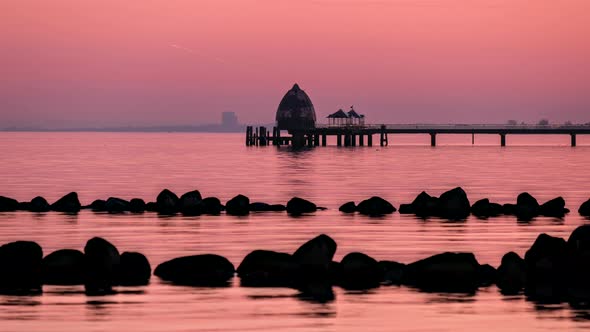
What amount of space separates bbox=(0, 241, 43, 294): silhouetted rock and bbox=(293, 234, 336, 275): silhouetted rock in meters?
7.15

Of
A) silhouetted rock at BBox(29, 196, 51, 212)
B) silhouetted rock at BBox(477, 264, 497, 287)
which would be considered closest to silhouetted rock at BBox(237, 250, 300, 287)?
silhouetted rock at BBox(477, 264, 497, 287)

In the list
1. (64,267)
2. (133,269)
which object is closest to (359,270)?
(133,269)

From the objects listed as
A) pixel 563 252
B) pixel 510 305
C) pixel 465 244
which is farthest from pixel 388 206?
pixel 510 305

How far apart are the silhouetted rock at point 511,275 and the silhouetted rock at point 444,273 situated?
25.8 inches

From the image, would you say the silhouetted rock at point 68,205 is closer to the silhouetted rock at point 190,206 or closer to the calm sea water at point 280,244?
the calm sea water at point 280,244

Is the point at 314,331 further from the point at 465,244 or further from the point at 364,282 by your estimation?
the point at 465,244

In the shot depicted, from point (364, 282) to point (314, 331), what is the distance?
25.0 ft

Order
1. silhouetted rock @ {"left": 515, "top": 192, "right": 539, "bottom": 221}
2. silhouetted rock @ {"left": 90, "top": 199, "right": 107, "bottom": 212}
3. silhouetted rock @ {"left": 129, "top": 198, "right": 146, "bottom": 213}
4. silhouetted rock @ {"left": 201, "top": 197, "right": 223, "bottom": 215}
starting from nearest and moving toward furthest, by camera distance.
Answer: silhouetted rock @ {"left": 515, "top": 192, "right": 539, "bottom": 221}
silhouetted rock @ {"left": 201, "top": 197, "right": 223, "bottom": 215}
silhouetted rock @ {"left": 129, "top": 198, "right": 146, "bottom": 213}
silhouetted rock @ {"left": 90, "top": 199, "right": 107, "bottom": 212}

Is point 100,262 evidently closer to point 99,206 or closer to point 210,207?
point 210,207

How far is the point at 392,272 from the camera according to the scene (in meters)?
32.4

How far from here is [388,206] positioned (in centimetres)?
5919

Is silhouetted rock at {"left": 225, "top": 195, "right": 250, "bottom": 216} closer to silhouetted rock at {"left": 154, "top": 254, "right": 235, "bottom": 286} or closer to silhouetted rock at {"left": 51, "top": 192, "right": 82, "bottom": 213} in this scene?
silhouetted rock at {"left": 51, "top": 192, "right": 82, "bottom": 213}

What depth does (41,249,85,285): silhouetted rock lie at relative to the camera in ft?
105

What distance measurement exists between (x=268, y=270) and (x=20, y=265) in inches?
269
